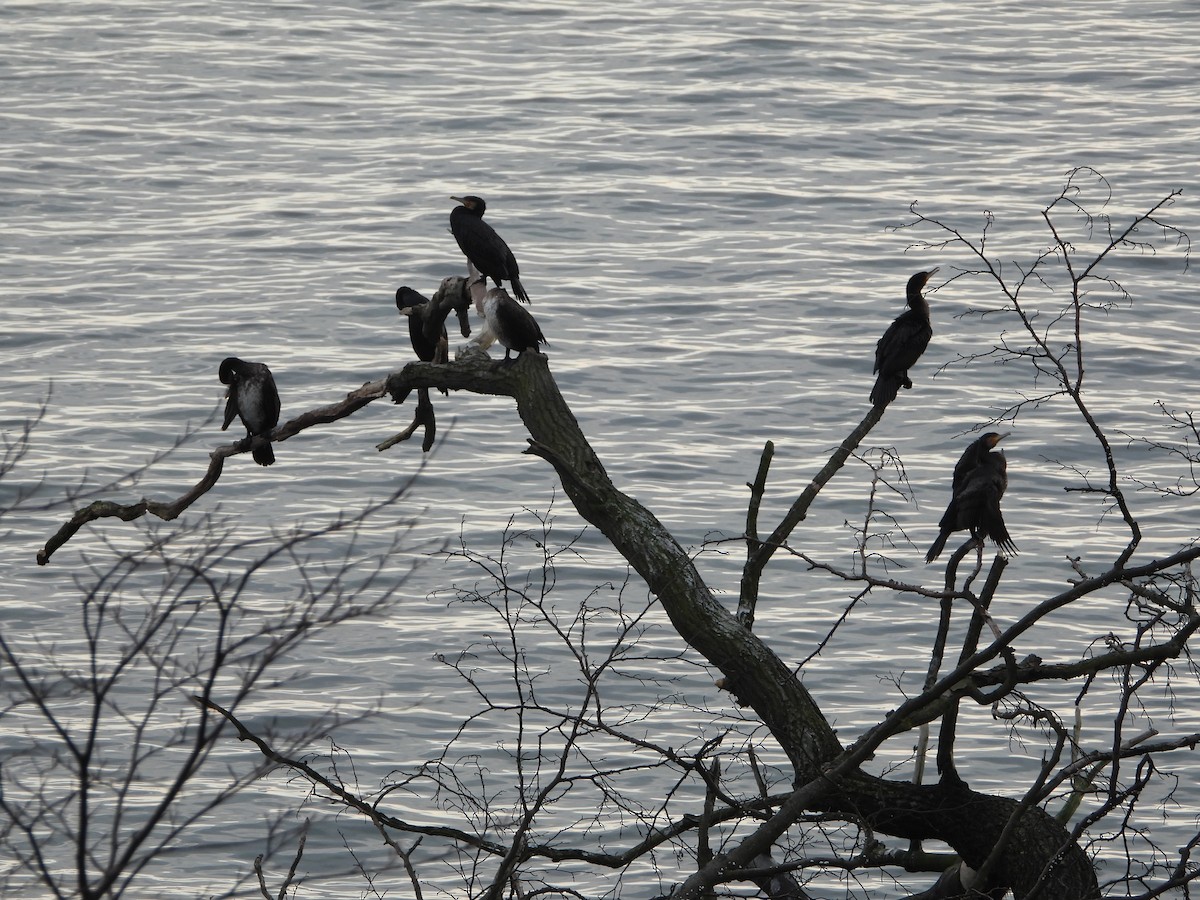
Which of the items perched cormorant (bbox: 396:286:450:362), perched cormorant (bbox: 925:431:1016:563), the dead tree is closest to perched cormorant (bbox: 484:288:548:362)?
perched cormorant (bbox: 396:286:450:362)

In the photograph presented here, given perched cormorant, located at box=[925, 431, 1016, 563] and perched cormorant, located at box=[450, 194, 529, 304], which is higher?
perched cormorant, located at box=[450, 194, 529, 304]

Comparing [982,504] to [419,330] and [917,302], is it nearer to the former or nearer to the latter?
[917,302]

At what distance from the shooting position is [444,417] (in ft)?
69.6

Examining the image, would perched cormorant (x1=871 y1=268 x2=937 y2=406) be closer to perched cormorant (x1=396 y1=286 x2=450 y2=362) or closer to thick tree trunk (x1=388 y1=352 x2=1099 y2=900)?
perched cormorant (x1=396 y1=286 x2=450 y2=362)

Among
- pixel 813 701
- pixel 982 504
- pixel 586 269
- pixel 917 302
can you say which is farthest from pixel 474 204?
pixel 586 269

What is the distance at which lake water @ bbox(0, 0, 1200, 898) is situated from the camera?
16.3 m

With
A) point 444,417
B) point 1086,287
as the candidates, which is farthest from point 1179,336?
point 444,417

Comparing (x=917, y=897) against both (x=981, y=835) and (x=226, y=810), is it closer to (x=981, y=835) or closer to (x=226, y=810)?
(x=981, y=835)

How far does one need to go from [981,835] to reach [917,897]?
26.6 inches

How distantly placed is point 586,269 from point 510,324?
57.9 ft

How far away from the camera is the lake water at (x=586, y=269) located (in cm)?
1631

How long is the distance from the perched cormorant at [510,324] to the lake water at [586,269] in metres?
0.61

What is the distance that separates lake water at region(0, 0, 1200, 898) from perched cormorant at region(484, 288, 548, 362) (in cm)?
61

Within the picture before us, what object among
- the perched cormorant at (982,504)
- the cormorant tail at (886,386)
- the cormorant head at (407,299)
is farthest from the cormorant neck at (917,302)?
the cormorant head at (407,299)
